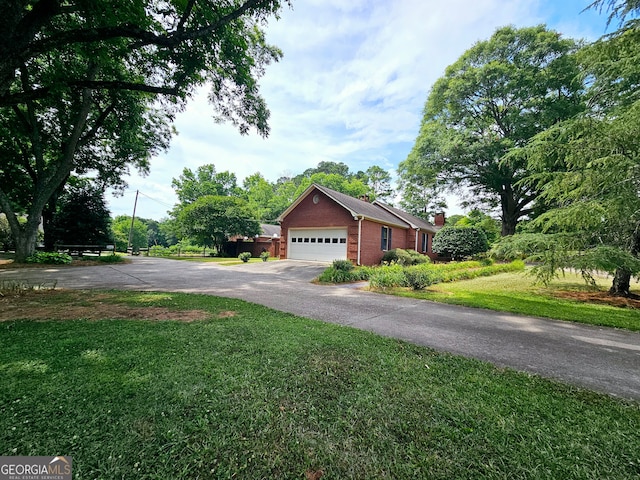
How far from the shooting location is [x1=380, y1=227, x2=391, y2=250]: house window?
19641 mm

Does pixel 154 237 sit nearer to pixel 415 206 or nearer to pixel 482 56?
pixel 415 206

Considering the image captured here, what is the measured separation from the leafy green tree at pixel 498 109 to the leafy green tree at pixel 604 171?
9.40 metres

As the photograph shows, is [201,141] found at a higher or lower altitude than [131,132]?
higher

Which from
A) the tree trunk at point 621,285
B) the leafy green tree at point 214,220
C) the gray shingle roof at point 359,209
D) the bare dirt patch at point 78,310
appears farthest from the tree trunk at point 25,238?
the tree trunk at point 621,285

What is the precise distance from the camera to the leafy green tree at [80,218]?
768 inches

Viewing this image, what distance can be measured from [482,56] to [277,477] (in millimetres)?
28104

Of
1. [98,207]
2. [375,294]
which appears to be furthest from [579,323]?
[98,207]

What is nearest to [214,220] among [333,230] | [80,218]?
[80,218]

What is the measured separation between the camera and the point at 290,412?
95.0 inches

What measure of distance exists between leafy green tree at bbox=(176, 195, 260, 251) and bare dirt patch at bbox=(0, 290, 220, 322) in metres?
20.6

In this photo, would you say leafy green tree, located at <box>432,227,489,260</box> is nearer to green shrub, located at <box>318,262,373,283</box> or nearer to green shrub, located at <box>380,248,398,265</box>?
green shrub, located at <box>380,248,398,265</box>

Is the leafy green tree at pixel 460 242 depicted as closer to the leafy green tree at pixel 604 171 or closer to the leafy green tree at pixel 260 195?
the leafy green tree at pixel 604 171

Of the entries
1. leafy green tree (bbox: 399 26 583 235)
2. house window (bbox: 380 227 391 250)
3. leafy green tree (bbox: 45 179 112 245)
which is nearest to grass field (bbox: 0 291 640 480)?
house window (bbox: 380 227 391 250)

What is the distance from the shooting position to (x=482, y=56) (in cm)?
2066
